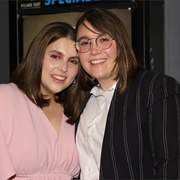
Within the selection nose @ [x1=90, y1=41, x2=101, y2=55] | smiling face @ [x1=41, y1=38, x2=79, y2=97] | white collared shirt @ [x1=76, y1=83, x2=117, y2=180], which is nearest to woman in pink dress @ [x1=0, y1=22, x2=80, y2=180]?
smiling face @ [x1=41, y1=38, x2=79, y2=97]

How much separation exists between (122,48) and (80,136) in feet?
1.67

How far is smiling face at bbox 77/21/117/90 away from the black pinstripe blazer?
160 mm

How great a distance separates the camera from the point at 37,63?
5.85 feet

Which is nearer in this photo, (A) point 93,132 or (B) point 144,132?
(B) point 144,132

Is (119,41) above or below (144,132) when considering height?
above

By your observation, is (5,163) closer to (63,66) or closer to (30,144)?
(30,144)

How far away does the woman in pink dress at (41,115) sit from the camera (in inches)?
63.6

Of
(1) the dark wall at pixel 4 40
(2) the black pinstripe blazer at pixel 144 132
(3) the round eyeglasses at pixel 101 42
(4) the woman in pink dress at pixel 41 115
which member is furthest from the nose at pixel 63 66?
(1) the dark wall at pixel 4 40

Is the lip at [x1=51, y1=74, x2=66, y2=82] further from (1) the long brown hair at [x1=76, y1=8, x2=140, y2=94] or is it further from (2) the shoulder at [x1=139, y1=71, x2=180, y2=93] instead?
(2) the shoulder at [x1=139, y1=71, x2=180, y2=93]

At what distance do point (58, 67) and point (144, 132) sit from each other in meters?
0.63

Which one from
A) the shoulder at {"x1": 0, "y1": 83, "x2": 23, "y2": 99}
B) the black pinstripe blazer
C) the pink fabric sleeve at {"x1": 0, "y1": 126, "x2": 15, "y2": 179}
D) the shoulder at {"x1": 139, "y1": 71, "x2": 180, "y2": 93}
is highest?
the shoulder at {"x1": 139, "y1": 71, "x2": 180, "y2": 93}

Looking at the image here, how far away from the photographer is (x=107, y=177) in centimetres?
141

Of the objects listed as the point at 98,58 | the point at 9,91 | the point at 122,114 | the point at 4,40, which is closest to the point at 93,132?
the point at 122,114

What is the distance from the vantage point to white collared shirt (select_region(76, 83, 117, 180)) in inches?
60.2
